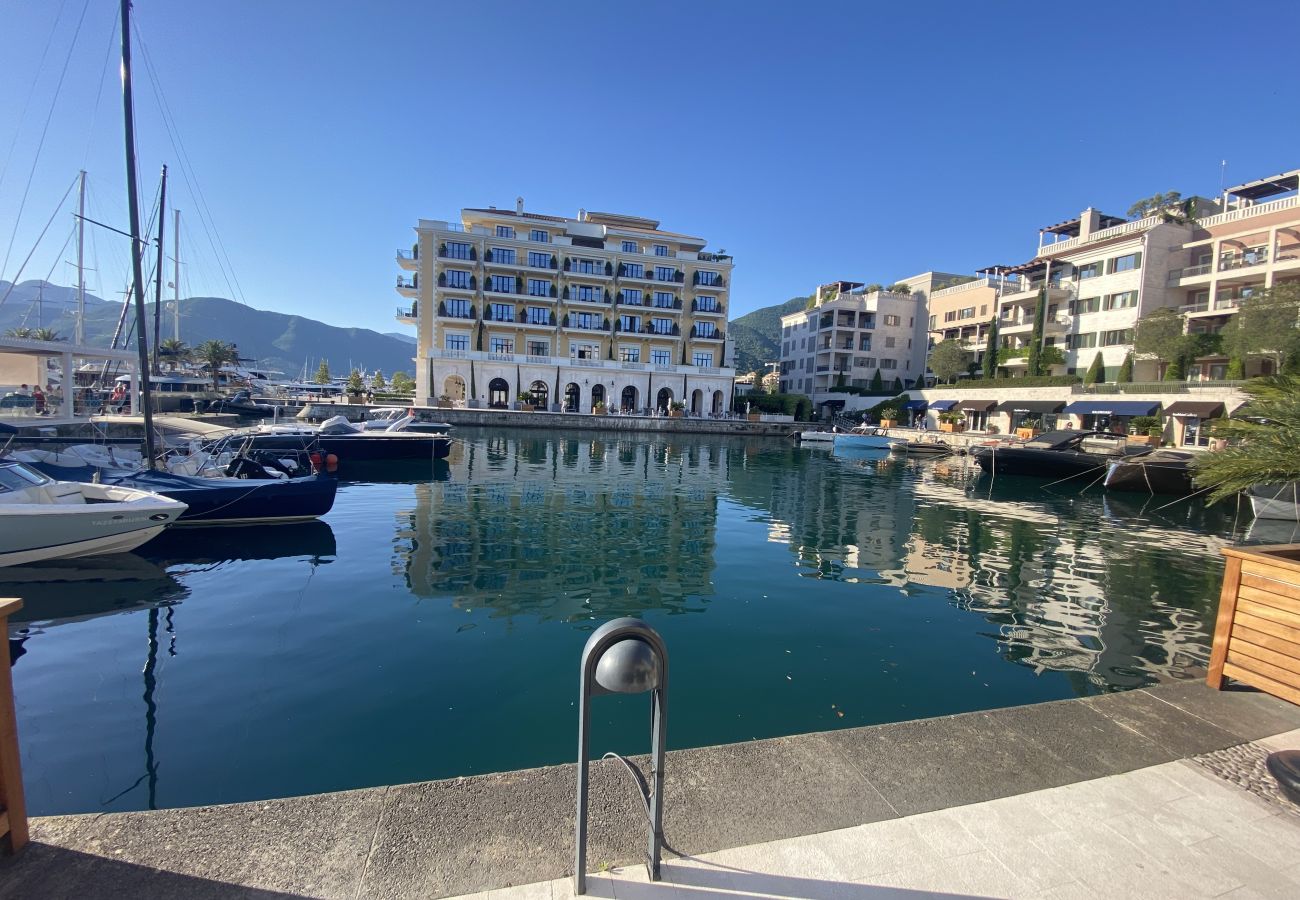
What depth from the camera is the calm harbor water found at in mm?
5070

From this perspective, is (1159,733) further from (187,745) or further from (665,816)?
(187,745)

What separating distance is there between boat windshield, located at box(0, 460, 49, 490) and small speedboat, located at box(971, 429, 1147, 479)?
1226 inches

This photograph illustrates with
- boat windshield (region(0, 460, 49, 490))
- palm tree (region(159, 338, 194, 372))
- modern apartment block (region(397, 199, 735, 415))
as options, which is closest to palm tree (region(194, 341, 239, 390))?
palm tree (region(159, 338, 194, 372))

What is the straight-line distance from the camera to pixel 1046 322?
4950 centimetres

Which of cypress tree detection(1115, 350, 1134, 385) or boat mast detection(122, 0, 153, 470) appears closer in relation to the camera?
boat mast detection(122, 0, 153, 470)

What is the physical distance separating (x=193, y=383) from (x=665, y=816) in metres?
59.1

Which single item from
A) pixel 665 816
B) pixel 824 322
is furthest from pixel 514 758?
pixel 824 322

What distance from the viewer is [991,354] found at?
5088 centimetres

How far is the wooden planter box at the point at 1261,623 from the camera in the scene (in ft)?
13.3

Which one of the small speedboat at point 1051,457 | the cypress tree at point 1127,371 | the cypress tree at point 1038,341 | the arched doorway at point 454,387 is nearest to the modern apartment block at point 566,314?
the arched doorway at point 454,387

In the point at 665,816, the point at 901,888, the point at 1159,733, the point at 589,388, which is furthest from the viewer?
the point at 589,388

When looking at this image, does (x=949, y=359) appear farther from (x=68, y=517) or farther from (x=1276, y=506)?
(x=68, y=517)

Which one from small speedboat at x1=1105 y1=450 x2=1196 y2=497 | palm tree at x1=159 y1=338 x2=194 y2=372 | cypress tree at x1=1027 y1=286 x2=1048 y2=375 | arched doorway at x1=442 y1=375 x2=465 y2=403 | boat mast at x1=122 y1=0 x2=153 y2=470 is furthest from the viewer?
palm tree at x1=159 y1=338 x2=194 y2=372

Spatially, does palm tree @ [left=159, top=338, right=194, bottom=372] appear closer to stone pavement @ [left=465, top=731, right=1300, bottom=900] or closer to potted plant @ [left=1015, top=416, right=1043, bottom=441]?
stone pavement @ [left=465, top=731, right=1300, bottom=900]
